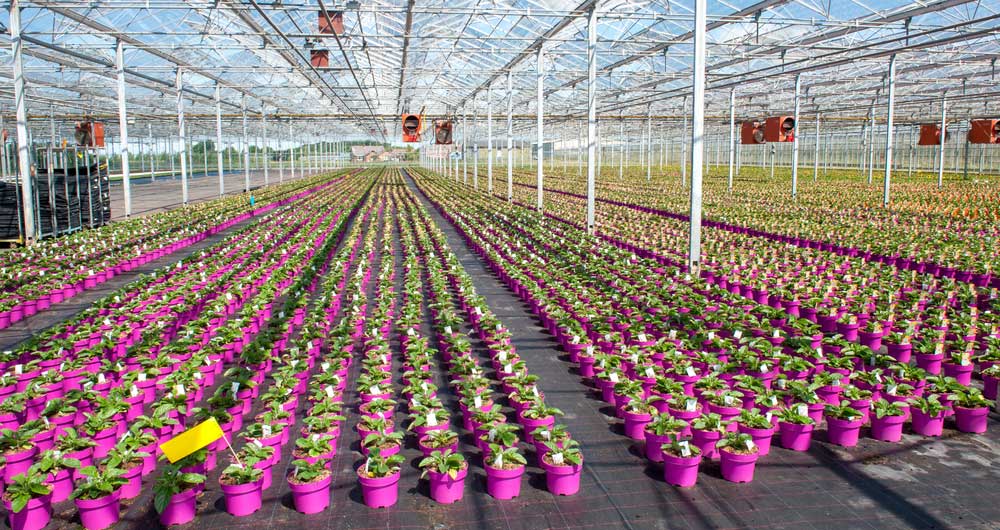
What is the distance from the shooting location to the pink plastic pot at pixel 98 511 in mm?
3885

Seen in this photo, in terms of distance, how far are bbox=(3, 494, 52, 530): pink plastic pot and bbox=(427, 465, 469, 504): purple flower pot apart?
2185 mm

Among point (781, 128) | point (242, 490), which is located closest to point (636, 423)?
point (242, 490)

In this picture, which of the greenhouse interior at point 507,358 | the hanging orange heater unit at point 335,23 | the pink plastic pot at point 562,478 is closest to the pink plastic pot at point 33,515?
the greenhouse interior at point 507,358

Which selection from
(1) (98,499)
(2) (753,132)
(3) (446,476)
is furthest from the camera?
(2) (753,132)

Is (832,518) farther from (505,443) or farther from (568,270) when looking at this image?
(568,270)

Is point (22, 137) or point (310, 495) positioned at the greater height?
point (22, 137)

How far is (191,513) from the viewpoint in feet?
13.4

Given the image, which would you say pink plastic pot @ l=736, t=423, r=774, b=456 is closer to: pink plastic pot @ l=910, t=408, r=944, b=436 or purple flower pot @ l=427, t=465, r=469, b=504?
pink plastic pot @ l=910, t=408, r=944, b=436

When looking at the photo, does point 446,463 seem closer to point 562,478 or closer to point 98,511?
point 562,478

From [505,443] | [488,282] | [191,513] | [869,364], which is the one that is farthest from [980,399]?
[488,282]

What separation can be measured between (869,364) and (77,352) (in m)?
7.81

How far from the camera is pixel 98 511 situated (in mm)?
3912

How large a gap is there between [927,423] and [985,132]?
92.1ft

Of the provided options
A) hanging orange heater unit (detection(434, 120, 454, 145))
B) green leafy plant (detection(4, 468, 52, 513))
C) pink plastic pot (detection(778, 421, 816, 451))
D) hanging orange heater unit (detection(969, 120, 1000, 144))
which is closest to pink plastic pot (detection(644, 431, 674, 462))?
pink plastic pot (detection(778, 421, 816, 451))
